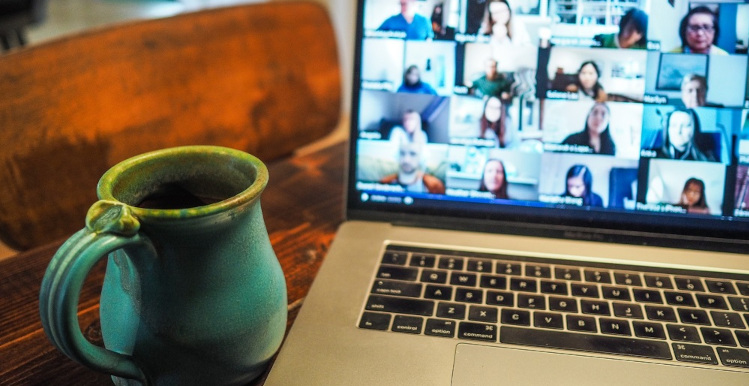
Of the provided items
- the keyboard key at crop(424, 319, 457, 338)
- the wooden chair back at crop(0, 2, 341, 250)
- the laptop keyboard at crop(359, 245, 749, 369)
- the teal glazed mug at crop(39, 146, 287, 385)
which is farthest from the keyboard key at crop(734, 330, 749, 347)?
the wooden chair back at crop(0, 2, 341, 250)

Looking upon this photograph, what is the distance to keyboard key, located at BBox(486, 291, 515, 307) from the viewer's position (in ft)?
1.61

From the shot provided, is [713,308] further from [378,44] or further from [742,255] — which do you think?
[378,44]

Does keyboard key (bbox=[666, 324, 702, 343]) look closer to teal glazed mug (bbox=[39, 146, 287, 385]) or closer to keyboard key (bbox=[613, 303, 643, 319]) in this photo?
keyboard key (bbox=[613, 303, 643, 319])

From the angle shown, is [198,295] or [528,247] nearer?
[198,295]

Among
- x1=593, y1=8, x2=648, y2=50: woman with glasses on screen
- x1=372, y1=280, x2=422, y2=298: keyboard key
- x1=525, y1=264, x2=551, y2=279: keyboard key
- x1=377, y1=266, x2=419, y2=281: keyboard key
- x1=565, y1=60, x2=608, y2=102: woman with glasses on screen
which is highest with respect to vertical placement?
x1=593, y1=8, x2=648, y2=50: woman with glasses on screen

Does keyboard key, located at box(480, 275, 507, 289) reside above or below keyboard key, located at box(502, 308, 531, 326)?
above

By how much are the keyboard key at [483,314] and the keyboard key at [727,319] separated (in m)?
0.17

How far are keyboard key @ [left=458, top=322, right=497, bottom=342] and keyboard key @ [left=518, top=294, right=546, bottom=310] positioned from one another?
41mm

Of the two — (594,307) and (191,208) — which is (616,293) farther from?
(191,208)

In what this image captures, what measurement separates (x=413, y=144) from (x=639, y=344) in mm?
268

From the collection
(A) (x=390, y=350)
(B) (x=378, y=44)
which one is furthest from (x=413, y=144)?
(A) (x=390, y=350)

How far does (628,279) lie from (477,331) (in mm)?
156

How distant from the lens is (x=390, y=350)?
446 millimetres

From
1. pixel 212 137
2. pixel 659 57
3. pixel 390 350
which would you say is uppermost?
pixel 659 57
